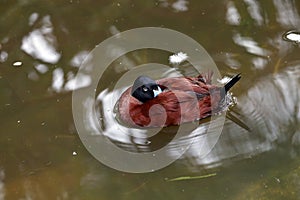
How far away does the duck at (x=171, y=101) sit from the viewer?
375 centimetres

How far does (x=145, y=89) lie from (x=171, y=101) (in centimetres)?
20

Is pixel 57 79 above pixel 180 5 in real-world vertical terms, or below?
below

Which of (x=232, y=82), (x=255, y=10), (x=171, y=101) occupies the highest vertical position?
(x=255, y=10)

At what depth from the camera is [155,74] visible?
414cm

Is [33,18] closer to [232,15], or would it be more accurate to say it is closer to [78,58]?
[78,58]

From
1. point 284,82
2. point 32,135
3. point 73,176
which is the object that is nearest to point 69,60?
point 32,135

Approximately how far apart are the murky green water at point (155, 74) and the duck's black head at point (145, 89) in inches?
12.2

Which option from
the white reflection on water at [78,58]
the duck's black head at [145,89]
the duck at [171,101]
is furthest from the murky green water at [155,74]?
the duck's black head at [145,89]

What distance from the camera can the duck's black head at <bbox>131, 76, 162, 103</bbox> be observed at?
3.73 meters

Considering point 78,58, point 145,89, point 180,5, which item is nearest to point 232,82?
point 145,89

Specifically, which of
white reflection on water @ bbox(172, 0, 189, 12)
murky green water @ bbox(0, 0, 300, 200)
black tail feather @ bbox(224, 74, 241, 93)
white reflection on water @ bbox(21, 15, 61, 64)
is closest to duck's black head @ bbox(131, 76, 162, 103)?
murky green water @ bbox(0, 0, 300, 200)

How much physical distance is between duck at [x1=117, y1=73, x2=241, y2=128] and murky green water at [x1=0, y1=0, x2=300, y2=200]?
15 centimetres

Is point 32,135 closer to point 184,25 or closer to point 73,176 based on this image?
point 73,176

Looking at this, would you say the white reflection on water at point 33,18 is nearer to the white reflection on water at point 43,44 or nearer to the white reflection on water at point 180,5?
the white reflection on water at point 43,44
